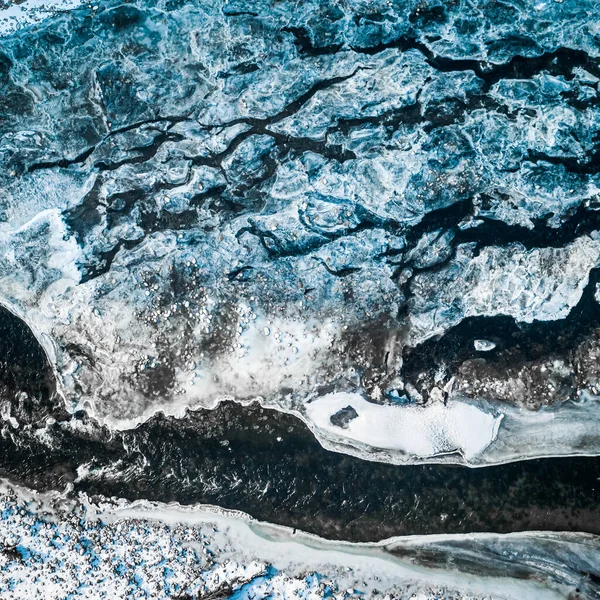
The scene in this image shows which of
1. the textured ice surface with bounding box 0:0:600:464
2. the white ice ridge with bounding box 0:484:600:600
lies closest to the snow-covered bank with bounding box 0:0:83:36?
the textured ice surface with bounding box 0:0:600:464

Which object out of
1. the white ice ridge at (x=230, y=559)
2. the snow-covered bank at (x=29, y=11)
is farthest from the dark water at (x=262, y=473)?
the snow-covered bank at (x=29, y=11)

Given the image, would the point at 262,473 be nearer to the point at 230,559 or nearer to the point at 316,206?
the point at 230,559

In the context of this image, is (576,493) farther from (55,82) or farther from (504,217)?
(55,82)

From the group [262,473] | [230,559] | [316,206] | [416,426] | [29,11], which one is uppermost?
[29,11]

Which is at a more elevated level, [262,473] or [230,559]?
[262,473]

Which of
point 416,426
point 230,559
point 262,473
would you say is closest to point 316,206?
point 416,426

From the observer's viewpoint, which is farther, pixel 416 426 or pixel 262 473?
pixel 262 473

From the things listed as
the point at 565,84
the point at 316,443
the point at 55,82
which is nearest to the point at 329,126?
the point at 565,84

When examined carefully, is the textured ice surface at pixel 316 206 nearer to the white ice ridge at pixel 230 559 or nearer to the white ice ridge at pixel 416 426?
the white ice ridge at pixel 416 426
